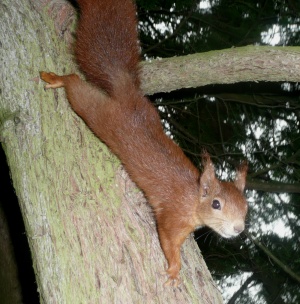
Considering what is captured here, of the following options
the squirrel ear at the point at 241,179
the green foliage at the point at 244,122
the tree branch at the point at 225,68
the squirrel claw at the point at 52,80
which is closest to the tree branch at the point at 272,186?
the green foliage at the point at 244,122

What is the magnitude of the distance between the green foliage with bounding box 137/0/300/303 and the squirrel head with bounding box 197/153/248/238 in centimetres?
140

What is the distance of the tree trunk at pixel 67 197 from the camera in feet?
6.42

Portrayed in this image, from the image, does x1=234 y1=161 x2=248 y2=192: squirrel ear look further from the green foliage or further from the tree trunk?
the green foliage

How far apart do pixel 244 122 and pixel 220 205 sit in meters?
2.23

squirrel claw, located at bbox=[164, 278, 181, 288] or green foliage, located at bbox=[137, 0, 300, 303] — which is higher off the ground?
green foliage, located at bbox=[137, 0, 300, 303]

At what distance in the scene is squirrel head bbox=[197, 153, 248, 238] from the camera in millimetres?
2346

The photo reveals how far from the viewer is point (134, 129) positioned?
246cm

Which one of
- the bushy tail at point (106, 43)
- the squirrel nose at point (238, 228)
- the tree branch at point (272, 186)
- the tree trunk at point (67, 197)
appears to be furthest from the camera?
the tree branch at point (272, 186)

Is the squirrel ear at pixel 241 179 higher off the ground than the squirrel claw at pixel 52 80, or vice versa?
the squirrel claw at pixel 52 80

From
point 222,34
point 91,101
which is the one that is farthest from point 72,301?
point 222,34

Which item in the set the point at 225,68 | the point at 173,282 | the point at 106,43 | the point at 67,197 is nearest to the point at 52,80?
the point at 106,43

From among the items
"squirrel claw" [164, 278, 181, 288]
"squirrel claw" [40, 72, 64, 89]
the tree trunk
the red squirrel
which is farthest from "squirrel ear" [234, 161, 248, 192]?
"squirrel claw" [40, 72, 64, 89]

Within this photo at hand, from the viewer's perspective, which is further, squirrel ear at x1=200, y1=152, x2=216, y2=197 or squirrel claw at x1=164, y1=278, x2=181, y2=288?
squirrel ear at x1=200, y1=152, x2=216, y2=197

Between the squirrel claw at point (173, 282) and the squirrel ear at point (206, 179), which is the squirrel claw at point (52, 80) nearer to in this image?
the squirrel ear at point (206, 179)
